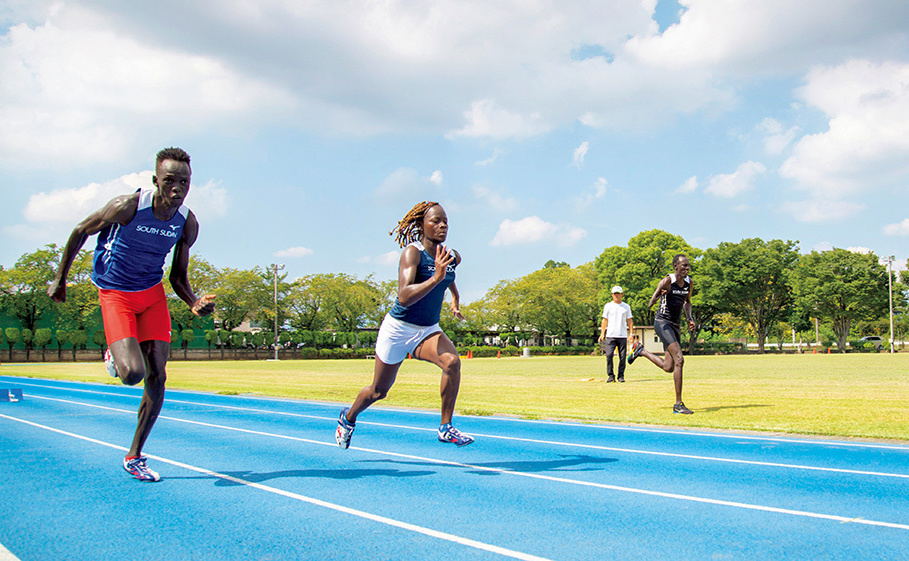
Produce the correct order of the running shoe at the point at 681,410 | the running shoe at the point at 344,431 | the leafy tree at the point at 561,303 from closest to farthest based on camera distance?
the running shoe at the point at 344,431 < the running shoe at the point at 681,410 < the leafy tree at the point at 561,303

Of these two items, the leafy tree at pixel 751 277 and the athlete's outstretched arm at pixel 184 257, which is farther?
the leafy tree at pixel 751 277

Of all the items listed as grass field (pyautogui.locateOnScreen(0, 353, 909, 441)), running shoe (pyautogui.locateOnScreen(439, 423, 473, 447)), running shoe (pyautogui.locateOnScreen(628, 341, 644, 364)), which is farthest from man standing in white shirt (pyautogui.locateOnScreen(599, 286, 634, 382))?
running shoe (pyautogui.locateOnScreen(439, 423, 473, 447))

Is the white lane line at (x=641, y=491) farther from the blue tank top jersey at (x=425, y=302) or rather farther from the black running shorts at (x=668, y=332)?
the black running shorts at (x=668, y=332)

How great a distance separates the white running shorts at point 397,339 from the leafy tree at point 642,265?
5714cm

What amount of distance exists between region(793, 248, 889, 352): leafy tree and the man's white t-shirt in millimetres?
54249

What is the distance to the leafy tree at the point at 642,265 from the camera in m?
62.3

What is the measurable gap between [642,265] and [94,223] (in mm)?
60767

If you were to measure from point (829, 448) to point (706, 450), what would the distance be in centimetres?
126

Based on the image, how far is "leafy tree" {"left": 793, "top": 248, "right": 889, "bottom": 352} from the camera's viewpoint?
2464 inches

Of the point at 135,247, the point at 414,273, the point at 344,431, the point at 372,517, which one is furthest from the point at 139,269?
the point at 372,517

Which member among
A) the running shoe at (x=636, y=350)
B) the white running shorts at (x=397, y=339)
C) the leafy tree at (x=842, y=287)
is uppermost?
the leafy tree at (x=842, y=287)

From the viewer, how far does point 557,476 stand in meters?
5.64

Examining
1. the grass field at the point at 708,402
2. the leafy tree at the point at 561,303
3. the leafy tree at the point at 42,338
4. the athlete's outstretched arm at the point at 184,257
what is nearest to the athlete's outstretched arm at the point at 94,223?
the athlete's outstretched arm at the point at 184,257

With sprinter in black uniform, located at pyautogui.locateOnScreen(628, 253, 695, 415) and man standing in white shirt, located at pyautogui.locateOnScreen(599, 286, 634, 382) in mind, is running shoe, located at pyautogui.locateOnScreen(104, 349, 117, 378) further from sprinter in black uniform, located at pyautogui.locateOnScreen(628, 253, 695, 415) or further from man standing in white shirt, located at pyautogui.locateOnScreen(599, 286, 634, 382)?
man standing in white shirt, located at pyautogui.locateOnScreen(599, 286, 634, 382)
